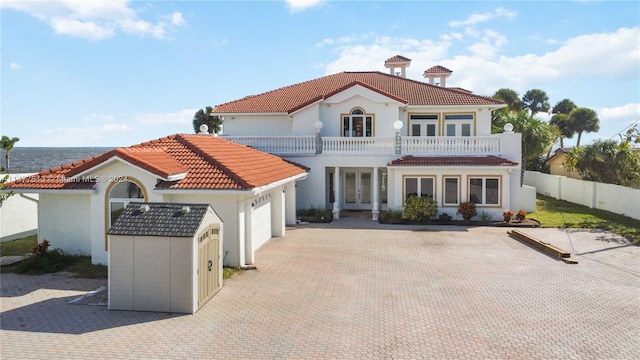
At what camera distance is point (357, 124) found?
2659 centimetres

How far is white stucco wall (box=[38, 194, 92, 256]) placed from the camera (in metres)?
15.3

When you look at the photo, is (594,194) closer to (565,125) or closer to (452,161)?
(452,161)

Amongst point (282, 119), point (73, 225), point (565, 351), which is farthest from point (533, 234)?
point (73, 225)

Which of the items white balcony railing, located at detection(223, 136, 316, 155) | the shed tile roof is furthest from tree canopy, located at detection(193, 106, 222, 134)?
the shed tile roof

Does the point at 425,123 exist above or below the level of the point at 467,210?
above

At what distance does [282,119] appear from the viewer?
28.3 m

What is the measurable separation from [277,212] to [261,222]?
1.70 m

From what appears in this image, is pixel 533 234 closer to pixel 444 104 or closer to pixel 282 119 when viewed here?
pixel 444 104

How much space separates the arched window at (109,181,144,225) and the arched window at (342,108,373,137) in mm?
14612

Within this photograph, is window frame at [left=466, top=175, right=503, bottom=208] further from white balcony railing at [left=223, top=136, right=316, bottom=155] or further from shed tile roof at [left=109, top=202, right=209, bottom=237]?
shed tile roof at [left=109, top=202, right=209, bottom=237]

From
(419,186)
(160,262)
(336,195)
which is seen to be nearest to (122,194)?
(160,262)

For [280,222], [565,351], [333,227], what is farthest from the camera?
[333,227]

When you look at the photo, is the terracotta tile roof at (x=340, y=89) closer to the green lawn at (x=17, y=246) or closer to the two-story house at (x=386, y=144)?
the two-story house at (x=386, y=144)

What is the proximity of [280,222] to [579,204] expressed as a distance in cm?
2117
